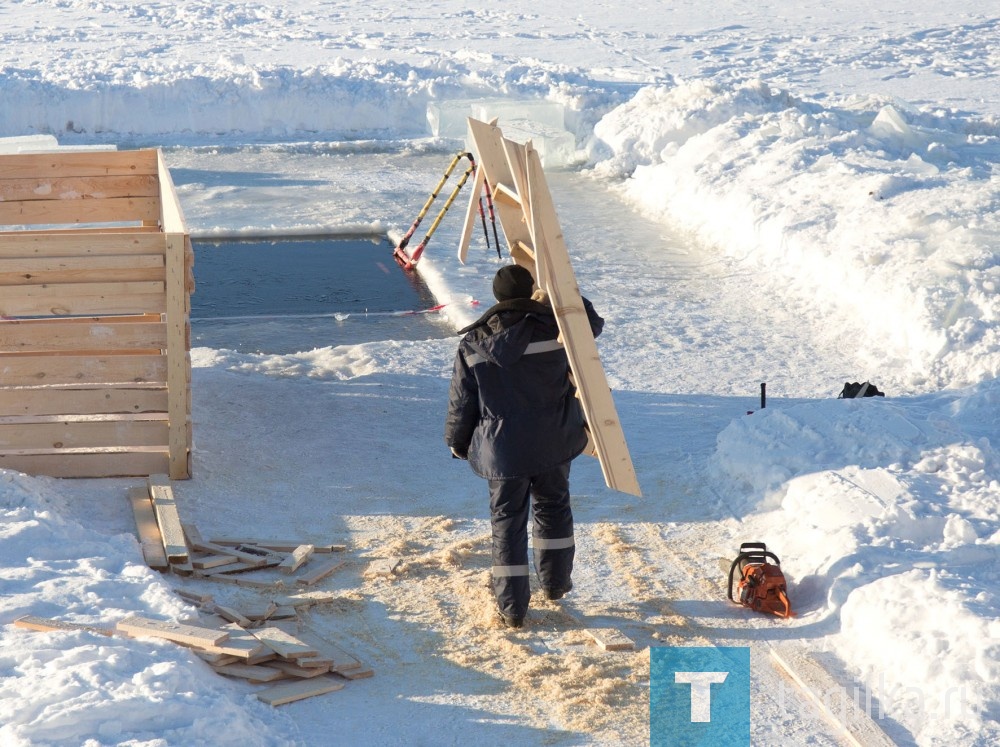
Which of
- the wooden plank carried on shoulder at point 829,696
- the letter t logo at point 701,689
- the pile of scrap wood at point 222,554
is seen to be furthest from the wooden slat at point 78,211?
the wooden plank carried on shoulder at point 829,696

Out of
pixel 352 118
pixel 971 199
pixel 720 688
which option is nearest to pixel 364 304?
pixel 971 199

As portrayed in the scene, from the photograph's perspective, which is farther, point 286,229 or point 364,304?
point 286,229

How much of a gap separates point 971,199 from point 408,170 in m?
8.66

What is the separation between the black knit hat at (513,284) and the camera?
4.95 m

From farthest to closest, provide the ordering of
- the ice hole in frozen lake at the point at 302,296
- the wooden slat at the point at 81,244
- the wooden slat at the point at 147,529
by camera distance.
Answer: the ice hole in frozen lake at the point at 302,296 → the wooden slat at the point at 81,244 → the wooden slat at the point at 147,529

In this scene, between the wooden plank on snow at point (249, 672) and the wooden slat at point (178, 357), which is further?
the wooden slat at point (178, 357)

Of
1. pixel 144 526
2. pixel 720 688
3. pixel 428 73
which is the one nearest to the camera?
pixel 720 688

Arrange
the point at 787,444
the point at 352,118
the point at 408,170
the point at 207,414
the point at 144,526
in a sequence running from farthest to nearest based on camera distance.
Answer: the point at 352,118 → the point at 408,170 → the point at 207,414 → the point at 787,444 → the point at 144,526

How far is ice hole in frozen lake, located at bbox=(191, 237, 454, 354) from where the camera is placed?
1020 centimetres

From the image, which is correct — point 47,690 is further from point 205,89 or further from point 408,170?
point 205,89

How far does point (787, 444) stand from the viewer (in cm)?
670

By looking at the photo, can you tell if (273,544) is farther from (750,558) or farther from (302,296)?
(302,296)

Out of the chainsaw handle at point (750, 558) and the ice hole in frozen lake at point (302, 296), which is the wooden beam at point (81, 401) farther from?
the chainsaw handle at point (750, 558)

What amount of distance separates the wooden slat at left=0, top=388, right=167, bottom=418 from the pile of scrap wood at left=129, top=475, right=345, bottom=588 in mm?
719
